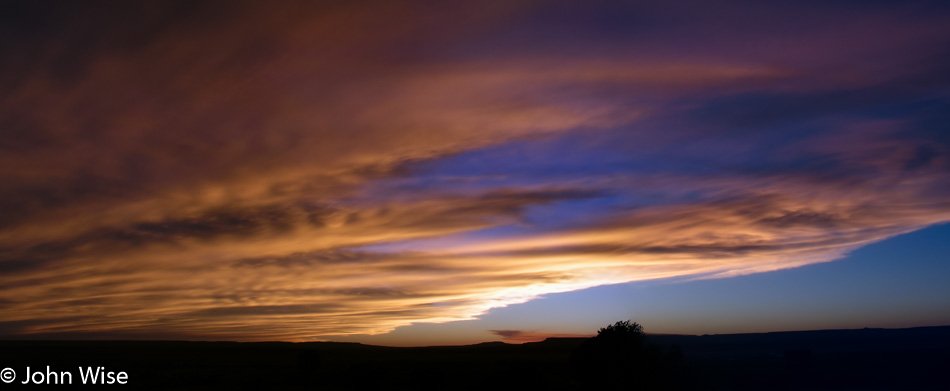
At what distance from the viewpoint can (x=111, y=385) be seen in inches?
2803

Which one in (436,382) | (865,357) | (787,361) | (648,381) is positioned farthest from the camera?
(865,357)

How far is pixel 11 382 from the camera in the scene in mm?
70000

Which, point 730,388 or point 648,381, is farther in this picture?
point 730,388

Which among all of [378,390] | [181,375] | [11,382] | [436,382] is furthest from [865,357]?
[11,382]

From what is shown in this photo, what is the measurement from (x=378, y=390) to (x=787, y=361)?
97.5 meters

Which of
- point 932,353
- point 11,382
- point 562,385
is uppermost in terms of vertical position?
point 11,382

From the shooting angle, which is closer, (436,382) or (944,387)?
(436,382)

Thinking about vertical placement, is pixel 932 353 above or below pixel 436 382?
below

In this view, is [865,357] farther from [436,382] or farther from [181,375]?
[181,375]

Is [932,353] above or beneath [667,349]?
beneath

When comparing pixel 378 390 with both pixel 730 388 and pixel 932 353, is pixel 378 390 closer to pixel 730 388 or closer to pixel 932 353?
pixel 730 388

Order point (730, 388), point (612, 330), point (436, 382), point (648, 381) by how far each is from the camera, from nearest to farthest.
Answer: point (648, 381) → point (612, 330) → point (436, 382) → point (730, 388)

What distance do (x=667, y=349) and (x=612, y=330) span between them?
16.1 m

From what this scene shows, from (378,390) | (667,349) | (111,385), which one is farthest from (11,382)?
(667,349)
